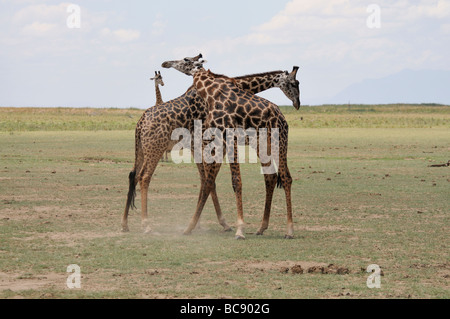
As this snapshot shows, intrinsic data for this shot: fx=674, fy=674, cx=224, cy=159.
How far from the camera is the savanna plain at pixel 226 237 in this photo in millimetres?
7512

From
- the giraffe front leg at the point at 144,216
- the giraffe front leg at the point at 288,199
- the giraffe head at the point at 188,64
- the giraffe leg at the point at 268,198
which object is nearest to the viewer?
the giraffe front leg at the point at 288,199

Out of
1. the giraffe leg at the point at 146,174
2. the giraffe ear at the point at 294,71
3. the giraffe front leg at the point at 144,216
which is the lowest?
the giraffe front leg at the point at 144,216

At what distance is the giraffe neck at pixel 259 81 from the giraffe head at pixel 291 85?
7 cm

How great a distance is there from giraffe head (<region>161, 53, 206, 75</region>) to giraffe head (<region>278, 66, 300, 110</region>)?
1635 millimetres

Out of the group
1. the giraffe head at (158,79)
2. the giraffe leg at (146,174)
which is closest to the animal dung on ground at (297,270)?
the giraffe leg at (146,174)

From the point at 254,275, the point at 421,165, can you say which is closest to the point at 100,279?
the point at 254,275

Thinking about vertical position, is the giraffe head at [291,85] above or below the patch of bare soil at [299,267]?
above

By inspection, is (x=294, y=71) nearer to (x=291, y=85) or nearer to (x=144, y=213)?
(x=291, y=85)

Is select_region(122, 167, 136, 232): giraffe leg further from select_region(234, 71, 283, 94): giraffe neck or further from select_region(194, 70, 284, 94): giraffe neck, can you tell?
select_region(234, 71, 283, 94): giraffe neck

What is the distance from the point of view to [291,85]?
10.8 metres

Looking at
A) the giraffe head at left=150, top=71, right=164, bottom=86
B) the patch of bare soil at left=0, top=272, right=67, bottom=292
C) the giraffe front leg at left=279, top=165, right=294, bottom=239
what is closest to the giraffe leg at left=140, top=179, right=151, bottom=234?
the giraffe front leg at left=279, top=165, right=294, bottom=239

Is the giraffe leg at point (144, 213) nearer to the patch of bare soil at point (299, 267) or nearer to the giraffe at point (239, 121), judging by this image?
the giraffe at point (239, 121)

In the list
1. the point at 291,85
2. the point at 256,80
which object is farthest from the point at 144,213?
the point at 291,85

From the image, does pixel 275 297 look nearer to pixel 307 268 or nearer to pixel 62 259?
pixel 307 268
